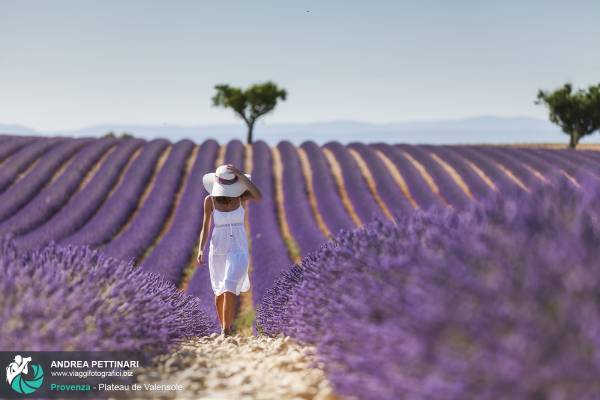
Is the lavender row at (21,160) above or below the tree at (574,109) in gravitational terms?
below

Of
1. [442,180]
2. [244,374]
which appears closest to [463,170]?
[442,180]

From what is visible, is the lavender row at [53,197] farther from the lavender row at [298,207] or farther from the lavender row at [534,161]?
the lavender row at [534,161]

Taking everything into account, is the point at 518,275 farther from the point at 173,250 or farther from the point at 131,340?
the point at 173,250

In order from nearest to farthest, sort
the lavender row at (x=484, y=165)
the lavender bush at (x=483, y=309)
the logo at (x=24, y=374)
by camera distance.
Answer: the lavender bush at (x=483, y=309) → the logo at (x=24, y=374) → the lavender row at (x=484, y=165)

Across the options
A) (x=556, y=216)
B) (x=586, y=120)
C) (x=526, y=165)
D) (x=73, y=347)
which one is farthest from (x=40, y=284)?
(x=586, y=120)

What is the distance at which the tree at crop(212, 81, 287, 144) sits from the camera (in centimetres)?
3356

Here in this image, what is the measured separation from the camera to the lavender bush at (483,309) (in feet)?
6.29

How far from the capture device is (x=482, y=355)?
200cm

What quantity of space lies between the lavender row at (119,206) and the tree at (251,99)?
11291mm

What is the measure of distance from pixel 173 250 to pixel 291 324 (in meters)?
8.35

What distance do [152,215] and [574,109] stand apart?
28.2 meters

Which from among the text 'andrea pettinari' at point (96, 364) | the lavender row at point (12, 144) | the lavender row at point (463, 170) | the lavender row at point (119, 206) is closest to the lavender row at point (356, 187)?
the lavender row at point (463, 170)

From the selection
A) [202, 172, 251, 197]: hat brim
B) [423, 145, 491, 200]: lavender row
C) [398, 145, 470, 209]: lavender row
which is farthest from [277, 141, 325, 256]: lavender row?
[202, 172, 251, 197]: hat brim

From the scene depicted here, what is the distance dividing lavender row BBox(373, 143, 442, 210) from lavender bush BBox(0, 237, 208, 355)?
11.3 meters
